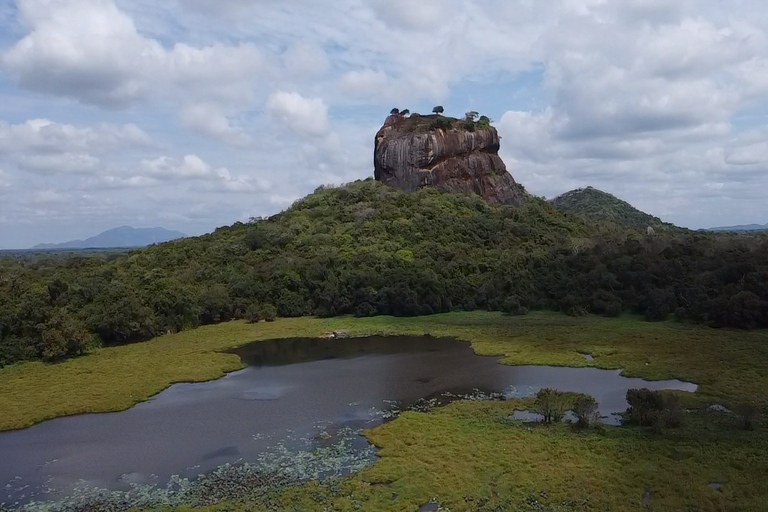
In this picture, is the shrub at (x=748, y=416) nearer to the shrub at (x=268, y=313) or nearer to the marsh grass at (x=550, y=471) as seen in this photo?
the marsh grass at (x=550, y=471)

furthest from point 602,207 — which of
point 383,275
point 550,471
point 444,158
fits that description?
point 550,471

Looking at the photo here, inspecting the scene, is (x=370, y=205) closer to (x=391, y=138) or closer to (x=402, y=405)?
(x=391, y=138)

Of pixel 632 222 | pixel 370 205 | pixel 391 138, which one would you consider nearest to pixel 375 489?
pixel 370 205

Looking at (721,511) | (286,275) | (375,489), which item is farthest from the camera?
(286,275)

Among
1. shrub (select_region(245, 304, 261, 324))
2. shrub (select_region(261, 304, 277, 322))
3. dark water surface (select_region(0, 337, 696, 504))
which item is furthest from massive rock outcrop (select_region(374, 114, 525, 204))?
dark water surface (select_region(0, 337, 696, 504))

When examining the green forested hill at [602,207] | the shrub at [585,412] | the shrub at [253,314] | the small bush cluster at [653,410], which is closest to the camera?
the small bush cluster at [653,410]

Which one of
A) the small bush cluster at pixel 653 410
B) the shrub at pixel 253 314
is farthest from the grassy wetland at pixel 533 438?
the shrub at pixel 253 314
